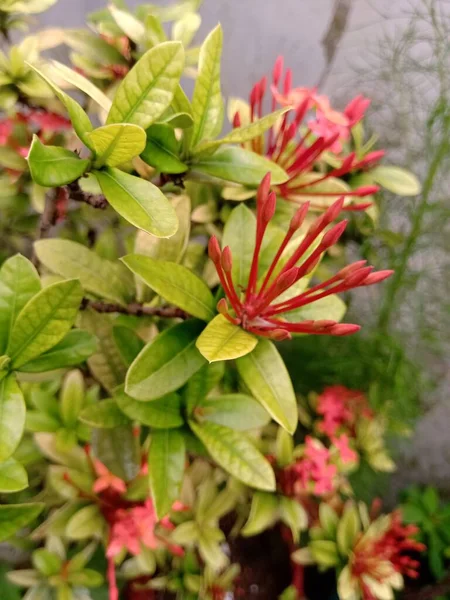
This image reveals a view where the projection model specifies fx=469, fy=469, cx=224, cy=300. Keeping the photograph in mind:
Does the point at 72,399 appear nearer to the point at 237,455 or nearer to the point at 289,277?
the point at 237,455

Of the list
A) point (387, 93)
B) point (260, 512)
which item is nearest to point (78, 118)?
point (260, 512)

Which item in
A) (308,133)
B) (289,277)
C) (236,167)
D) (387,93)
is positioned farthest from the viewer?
(387,93)

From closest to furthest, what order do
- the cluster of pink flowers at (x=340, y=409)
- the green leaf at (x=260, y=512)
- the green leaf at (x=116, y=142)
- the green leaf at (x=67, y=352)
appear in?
the green leaf at (x=116, y=142)
the green leaf at (x=67, y=352)
the green leaf at (x=260, y=512)
the cluster of pink flowers at (x=340, y=409)

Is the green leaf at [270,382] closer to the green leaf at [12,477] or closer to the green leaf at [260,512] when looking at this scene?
the green leaf at [12,477]

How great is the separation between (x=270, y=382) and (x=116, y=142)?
24 centimetres

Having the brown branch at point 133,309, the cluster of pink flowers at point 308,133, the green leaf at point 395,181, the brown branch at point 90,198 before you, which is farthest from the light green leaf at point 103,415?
the green leaf at point 395,181

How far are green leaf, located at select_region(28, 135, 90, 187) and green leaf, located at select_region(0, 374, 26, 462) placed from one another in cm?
18

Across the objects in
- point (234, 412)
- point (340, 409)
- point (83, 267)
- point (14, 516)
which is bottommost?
point (340, 409)

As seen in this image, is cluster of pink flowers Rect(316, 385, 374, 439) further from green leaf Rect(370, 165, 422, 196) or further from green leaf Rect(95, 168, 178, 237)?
green leaf Rect(95, 168, 178, 237)

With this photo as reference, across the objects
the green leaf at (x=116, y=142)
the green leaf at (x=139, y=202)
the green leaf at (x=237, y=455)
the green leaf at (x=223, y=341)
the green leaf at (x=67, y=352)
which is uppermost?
the green leaf at (x=116, y=142)

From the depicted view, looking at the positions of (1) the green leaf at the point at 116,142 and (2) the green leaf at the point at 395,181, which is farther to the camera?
(2) the green leaf at the point at 395,181

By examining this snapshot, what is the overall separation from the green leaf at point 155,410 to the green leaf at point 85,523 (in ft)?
0.72

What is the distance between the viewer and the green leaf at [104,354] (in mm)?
562

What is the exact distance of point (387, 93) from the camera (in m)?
0.92
